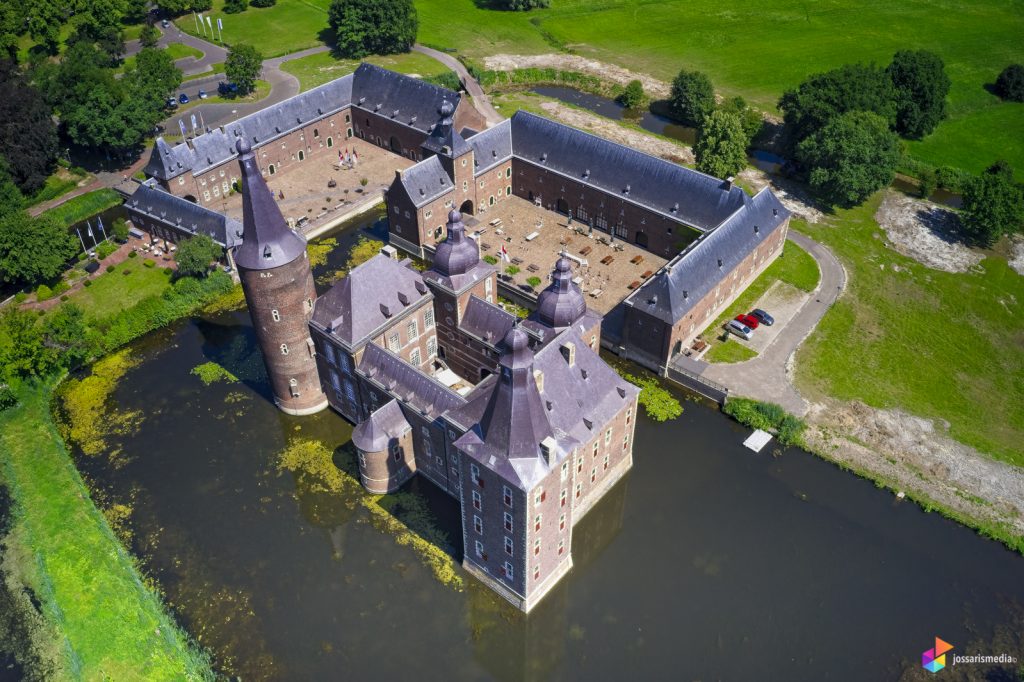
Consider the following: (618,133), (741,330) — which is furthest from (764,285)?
(618,133)

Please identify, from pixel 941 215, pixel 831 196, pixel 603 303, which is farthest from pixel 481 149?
pixel 941 215

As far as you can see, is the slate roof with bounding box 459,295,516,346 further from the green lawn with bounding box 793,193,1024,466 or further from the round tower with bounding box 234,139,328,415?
the green lawn with bounding box 793,193,1024,466

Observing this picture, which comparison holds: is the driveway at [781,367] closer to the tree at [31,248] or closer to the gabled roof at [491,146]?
the gabled roof at [491,146]

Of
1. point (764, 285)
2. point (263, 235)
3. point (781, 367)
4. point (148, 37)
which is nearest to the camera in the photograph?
point (263, 235)

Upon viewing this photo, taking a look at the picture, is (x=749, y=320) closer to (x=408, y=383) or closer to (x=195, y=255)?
(x=408, y=383)

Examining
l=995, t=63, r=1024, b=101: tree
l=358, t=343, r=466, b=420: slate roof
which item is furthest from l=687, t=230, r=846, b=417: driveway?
l=995, t=63, r=1024, b=101: tree

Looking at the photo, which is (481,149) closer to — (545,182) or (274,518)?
(545,182)

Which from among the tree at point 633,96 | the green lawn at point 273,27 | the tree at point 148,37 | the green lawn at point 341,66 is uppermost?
the tree at point 148,37

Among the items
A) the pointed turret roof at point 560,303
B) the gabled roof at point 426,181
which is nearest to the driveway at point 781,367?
the pointed turret roof at point 560,303
